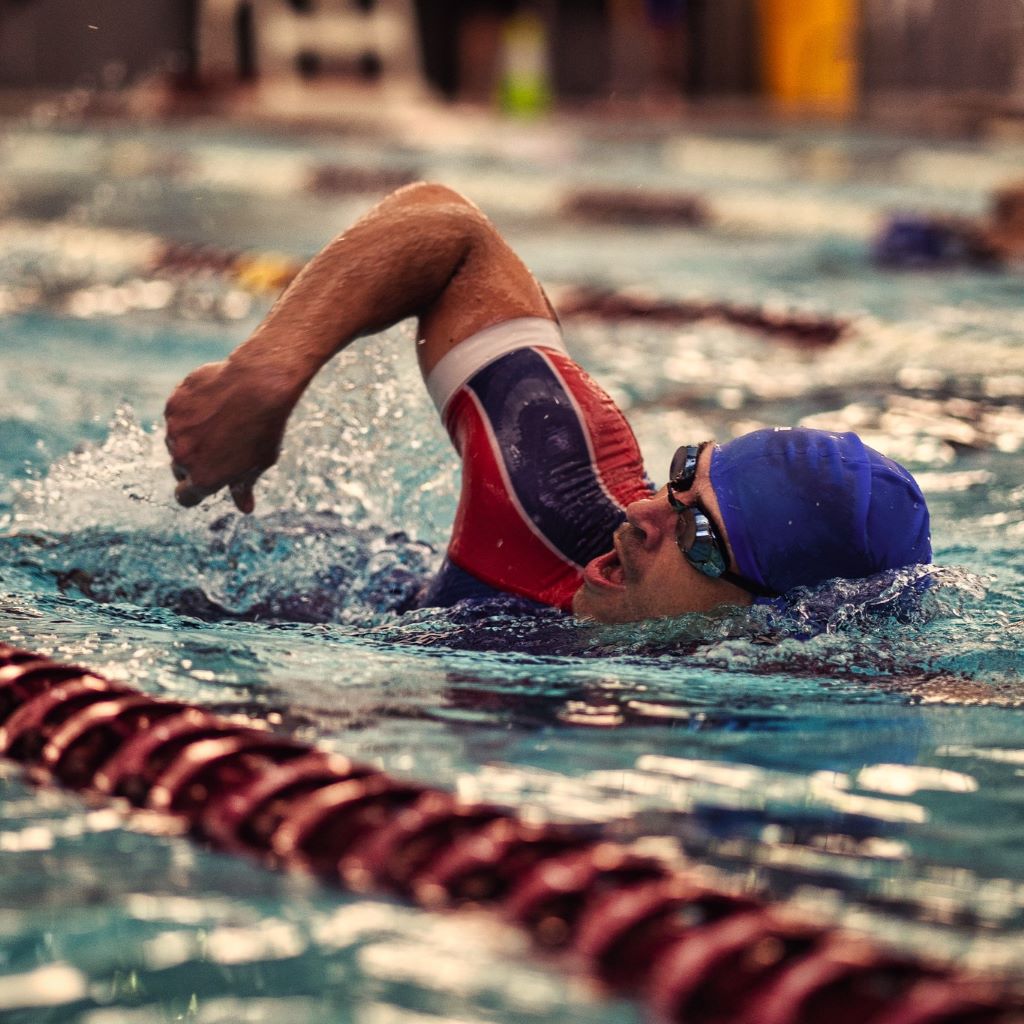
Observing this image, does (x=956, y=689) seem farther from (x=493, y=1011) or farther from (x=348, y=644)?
(x=493, y=1011)

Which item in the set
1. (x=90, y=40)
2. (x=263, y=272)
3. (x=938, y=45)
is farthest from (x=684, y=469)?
(x=938, y=45)

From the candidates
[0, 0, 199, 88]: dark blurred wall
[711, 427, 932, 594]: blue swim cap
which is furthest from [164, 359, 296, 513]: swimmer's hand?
[0, 0, 199, 88]: dark blurred wall

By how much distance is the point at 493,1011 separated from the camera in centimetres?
137

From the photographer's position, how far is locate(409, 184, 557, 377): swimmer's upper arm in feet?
7.68

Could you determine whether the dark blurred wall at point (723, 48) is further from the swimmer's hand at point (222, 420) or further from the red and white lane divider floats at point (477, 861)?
the red and white lane divider floats at point (477, 861)

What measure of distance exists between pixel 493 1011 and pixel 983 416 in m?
3.21

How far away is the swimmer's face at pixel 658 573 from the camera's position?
215cm

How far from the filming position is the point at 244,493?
7.66 ft

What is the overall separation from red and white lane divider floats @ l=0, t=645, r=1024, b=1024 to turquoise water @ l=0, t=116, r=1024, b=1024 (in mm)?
40

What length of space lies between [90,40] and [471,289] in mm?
11769

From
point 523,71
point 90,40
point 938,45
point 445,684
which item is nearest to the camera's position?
point 445,684

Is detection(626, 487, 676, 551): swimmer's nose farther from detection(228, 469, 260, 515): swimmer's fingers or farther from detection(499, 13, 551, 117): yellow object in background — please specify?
detection(499, 13, 551, 117): yellow object in background

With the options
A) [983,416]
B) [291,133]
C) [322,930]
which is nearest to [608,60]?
[291,133]

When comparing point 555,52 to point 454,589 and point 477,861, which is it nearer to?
point 454,589
